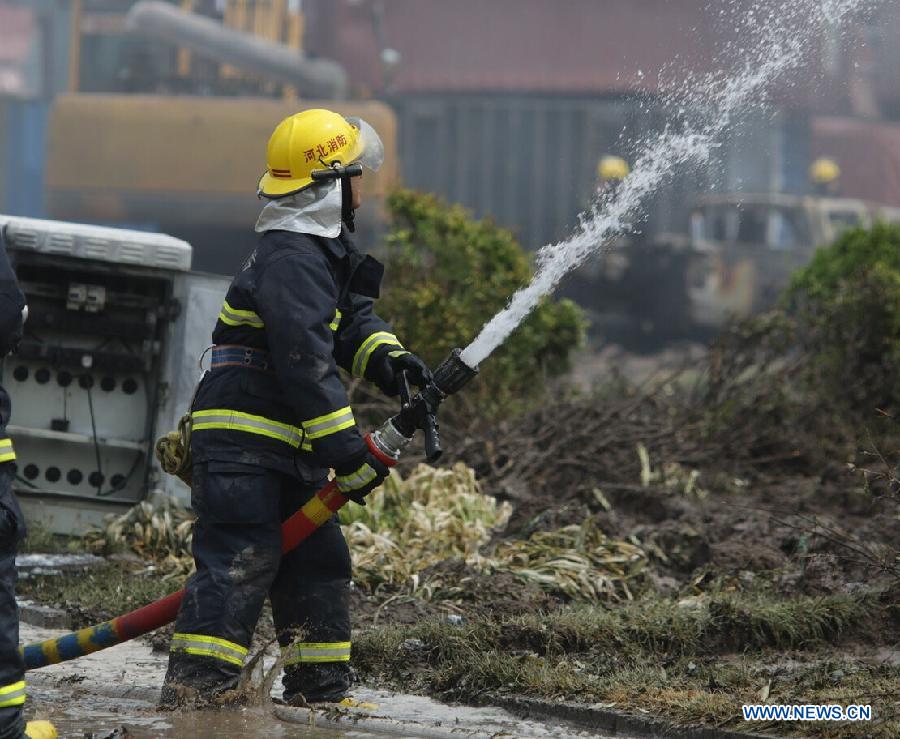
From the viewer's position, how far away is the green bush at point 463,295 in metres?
9.21

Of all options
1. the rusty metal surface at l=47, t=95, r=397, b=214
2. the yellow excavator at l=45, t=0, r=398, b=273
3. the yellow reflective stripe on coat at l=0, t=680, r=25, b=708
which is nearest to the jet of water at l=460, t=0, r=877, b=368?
the yellow reflective stripe on coat at l=0, t=680, r=25, b=708

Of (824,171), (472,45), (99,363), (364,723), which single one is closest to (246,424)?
(364,723)

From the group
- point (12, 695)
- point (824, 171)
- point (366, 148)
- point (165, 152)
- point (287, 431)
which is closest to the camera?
point (12, 695)

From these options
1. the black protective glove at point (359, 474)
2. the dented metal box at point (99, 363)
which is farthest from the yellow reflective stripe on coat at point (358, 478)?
the dented metal box at point (99, 363)

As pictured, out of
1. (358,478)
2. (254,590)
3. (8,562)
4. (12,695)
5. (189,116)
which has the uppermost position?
(189,116)

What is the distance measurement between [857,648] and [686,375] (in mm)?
7785

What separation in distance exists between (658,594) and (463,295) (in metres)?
3.55

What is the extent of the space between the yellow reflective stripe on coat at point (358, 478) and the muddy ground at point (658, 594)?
33.3 inches

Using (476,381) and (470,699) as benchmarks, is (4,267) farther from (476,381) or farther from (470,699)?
(476,381)

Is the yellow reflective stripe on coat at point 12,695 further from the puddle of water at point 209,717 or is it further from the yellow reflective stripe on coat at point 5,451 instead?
the yellow reflective stripe on coat at point 5,451

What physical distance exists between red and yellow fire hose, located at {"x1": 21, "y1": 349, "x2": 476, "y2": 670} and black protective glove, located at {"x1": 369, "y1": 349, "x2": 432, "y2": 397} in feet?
0.56

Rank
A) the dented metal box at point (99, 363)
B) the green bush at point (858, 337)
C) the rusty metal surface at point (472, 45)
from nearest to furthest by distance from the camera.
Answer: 1. the dented metal box at point (99, 363)
2. the green bush at point (858, 337)
3. the rusty metal surface at point (472, 45)

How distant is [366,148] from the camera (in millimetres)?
5098

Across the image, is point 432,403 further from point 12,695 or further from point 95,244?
point 95,244
